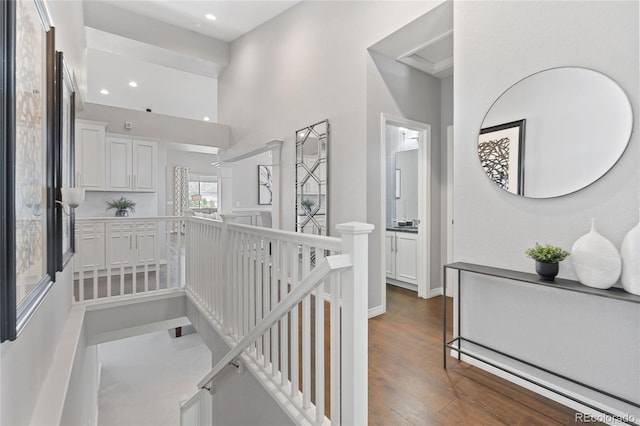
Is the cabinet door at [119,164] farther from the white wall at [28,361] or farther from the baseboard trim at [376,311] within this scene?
the baseboard trim at [376,311]

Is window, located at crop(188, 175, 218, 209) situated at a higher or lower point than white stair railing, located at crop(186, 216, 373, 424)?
higher

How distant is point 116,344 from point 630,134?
7.82 metres

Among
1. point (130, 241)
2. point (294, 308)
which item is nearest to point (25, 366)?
point (294, 308)

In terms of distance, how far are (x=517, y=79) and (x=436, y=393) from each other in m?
2.03

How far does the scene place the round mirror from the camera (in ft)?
5.30

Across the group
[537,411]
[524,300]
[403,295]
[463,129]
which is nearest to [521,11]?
[463,129]

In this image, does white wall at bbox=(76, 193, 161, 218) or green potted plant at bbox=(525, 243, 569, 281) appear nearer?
green potted plant at bbox=(525, 243, 569, 281)

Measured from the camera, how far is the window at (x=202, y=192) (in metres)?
9.46

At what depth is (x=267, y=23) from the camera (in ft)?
15.3

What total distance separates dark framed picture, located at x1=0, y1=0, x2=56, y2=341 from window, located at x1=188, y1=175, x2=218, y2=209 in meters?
7.89

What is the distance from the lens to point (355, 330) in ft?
4.41

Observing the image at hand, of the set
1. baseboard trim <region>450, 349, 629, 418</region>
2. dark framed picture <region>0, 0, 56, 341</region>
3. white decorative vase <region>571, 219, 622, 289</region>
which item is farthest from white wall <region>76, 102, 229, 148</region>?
white decorative vase <region>571, 219, 622, 289</region>

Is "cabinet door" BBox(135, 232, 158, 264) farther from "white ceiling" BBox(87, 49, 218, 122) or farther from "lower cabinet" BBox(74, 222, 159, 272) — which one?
"white ceiling" BBox(87, 49, 218, 122)

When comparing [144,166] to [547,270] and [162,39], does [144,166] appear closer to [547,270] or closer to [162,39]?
[162,39]
